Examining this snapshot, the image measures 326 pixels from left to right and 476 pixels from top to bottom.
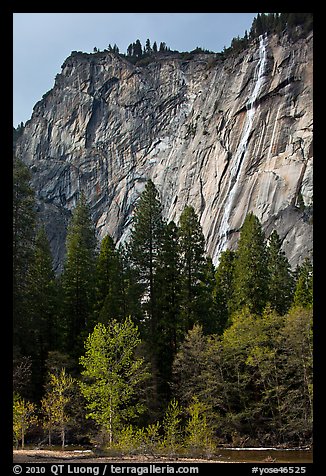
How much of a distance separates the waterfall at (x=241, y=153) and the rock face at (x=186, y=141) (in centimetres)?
21

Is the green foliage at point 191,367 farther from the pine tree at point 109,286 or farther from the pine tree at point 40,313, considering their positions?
Result: the pine tree at point 40,313

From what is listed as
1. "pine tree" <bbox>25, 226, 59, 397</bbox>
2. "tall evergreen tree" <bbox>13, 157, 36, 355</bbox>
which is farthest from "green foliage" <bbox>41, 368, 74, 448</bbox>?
"pine tree" <bbox>25, 226, 59, 397</bbox>

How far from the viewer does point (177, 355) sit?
27.6 m

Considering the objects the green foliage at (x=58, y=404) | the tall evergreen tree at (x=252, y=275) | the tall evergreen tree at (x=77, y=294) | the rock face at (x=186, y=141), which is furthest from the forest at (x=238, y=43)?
the green foliage at (x=58, y=404)

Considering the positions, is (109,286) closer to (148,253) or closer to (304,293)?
(148,253)

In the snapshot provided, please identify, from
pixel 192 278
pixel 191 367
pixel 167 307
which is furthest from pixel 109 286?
pixel 191 367

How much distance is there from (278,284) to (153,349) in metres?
11.8

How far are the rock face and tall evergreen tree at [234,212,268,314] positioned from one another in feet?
64.8

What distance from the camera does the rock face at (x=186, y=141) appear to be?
6806 cm

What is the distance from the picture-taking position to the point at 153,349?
29.2m

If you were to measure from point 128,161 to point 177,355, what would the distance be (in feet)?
262
